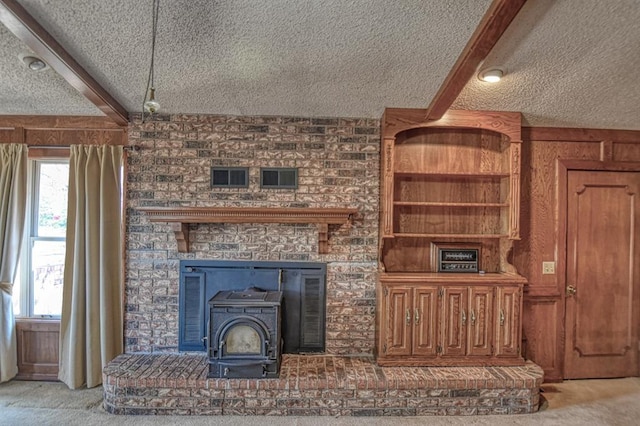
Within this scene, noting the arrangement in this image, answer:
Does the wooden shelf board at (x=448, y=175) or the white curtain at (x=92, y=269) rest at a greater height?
the wooden shelf board at (x=448, y=175)

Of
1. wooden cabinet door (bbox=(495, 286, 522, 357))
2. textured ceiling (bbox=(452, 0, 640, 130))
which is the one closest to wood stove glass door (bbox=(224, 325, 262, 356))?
wooden cabinet door (bbox=(495, 286, 522, 357))

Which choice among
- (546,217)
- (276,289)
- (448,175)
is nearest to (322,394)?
(276,289)

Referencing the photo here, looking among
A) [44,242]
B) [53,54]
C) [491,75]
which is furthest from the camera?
[44,242]

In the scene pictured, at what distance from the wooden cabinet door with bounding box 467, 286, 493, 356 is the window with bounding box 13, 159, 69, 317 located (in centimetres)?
388

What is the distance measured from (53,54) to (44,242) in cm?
193

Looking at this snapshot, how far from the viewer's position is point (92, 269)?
291cm

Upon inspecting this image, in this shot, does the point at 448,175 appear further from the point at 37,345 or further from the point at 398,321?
the point at 37,345

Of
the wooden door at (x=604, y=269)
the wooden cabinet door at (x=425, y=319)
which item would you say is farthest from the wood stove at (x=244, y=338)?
the wooden door at (x=604, y=269)

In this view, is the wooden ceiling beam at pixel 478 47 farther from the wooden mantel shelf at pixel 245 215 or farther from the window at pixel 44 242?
the window at pixel 44 242

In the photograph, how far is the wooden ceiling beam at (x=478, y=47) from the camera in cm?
178

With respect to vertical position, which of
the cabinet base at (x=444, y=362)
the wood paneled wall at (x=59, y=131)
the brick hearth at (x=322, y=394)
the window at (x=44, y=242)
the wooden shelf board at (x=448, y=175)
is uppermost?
the wood paneled wall at (x=59, y=131)

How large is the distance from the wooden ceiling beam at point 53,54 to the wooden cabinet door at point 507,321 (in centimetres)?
370

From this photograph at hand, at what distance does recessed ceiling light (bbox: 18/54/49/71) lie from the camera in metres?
2.31

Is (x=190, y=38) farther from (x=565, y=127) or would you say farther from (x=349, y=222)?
(x=565, y=127)
